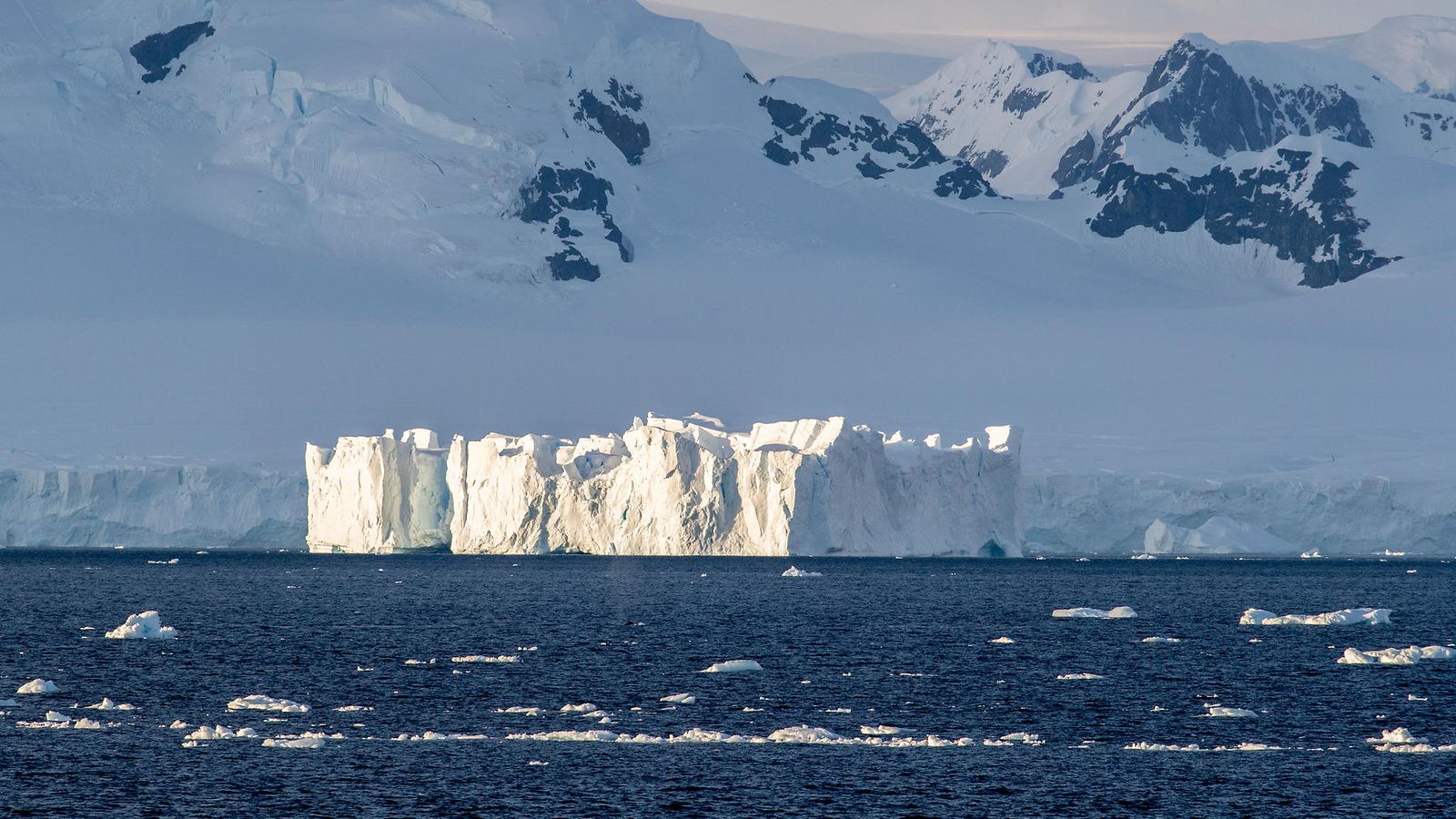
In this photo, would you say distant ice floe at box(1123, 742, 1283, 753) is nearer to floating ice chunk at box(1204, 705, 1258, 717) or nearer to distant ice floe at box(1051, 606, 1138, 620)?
floating ice chunk at box(1204, 705, 1258, 717)

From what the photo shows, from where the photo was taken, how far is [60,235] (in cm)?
19225

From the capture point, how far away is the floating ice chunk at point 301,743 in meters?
35.4

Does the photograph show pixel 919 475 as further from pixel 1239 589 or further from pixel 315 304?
pixel 315 304

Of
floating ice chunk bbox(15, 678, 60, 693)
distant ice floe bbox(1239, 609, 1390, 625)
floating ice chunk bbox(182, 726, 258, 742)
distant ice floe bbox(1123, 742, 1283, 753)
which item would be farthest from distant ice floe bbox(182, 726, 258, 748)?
distant ice floe bbox(1239, 609, 1390, 625)

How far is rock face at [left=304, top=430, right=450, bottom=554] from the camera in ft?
323

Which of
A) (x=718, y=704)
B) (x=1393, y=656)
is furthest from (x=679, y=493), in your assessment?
(x=718, y=704)

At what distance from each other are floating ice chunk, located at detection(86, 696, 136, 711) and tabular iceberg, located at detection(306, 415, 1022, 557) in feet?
157

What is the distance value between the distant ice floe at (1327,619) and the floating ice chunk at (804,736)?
27.3 meters

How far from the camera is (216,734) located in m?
36.6

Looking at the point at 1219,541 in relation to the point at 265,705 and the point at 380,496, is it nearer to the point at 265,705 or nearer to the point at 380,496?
the point at 380,496

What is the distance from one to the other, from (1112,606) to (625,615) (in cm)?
2039

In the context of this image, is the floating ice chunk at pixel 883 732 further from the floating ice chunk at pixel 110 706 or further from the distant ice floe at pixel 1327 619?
the distant ice floe at pixel 1327 619

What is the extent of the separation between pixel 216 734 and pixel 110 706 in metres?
4.73

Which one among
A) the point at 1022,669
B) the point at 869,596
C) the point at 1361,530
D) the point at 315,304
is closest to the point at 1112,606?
the point at 869,596
